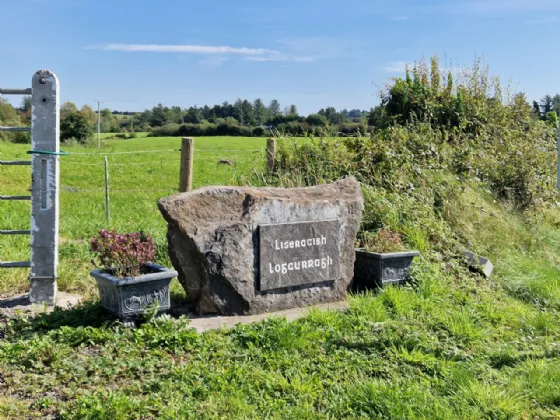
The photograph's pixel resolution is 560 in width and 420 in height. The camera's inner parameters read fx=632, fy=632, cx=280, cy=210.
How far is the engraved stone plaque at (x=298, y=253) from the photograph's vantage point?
248 inches

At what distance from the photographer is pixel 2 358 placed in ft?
15.6

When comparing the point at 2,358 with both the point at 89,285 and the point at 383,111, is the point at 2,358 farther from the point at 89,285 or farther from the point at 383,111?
the point at 383,111

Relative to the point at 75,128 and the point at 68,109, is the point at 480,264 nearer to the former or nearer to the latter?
the point at 75,128

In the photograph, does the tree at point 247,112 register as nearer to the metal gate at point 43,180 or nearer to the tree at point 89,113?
the tree at point 89,113

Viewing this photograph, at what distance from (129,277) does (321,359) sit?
178 centimetres

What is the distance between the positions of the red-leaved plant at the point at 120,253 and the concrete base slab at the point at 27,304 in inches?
24.6

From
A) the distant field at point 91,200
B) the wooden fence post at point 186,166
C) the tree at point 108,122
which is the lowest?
the distant field at point 91,200

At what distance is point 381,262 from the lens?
6.94 metres

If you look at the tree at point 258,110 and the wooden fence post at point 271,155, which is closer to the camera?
the wooden fence post at point 271,155

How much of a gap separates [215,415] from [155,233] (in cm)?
574

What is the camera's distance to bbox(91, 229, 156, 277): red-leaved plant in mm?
5648

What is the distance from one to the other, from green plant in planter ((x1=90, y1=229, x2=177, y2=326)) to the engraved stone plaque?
3.54 ft

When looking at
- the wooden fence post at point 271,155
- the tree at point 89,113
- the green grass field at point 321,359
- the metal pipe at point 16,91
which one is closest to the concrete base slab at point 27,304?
the green grass field at point 321,359

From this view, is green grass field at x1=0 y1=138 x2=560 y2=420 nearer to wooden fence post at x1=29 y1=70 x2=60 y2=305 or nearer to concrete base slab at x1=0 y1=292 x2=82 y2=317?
concrete base slab at x1=0 y1=292 x2=82 y2=317
